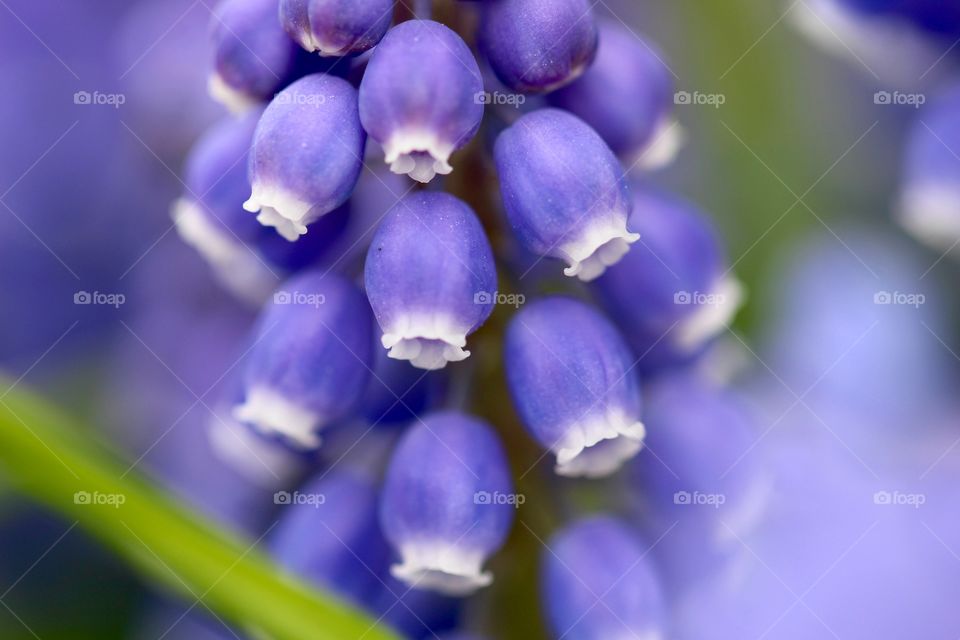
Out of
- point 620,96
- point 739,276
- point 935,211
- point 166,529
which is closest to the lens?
point 166,529

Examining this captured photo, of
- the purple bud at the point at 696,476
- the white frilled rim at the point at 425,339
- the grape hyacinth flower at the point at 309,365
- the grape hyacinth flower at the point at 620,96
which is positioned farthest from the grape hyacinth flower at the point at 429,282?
the purple bud at the point at 696,476

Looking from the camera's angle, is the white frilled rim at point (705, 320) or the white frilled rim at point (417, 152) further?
the white frilled rim at point (705, 320)

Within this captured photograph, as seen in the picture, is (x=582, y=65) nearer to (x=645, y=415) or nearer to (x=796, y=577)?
(x=645, y=415)

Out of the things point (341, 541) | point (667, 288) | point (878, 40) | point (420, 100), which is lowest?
point (341, 541)

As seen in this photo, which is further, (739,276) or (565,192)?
(739,276)

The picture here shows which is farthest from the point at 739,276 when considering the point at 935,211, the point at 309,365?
the point at 309,365

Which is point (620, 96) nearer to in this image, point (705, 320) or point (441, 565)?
point (705, 320)

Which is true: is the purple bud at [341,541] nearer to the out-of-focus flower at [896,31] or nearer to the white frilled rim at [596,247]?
the white frilled rim at [596,247]
